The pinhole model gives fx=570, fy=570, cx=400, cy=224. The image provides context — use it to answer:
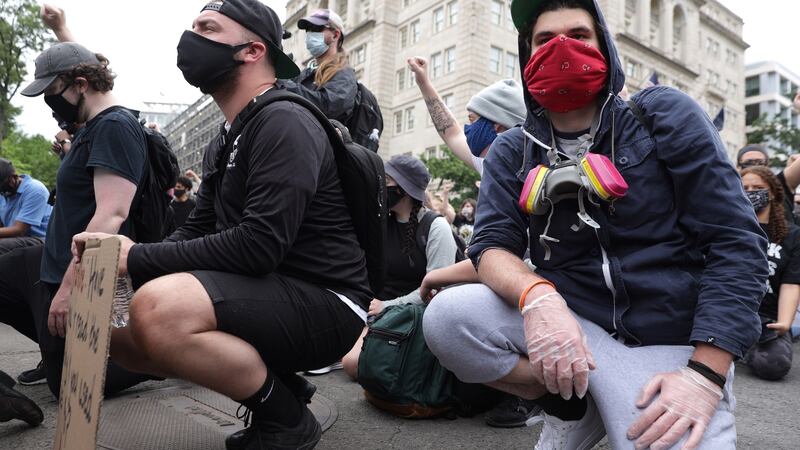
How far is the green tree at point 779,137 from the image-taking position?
3741cm

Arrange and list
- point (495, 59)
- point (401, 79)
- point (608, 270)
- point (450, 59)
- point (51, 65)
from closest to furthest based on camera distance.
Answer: point (608, 270)
point (51, 65)
point (495, 59)
point (450, 59)
point (401, 79)

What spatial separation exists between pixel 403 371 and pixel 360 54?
1750 inches

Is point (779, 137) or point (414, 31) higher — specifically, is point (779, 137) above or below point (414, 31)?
below

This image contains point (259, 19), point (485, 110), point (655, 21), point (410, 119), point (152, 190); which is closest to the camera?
point (259, 19)

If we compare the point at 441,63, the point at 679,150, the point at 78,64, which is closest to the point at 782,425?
the point at 679,150

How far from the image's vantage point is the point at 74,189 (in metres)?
2.90

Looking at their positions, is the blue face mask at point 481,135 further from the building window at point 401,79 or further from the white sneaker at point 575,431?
the building window at point 401,79

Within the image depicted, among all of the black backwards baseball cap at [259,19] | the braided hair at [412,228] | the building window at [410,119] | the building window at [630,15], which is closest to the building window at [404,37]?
the building window at [410,119]

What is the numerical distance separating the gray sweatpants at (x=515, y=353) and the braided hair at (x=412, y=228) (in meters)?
2.14

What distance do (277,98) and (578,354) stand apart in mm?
1441

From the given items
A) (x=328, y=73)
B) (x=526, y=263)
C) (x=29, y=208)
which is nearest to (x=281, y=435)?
(x=526, y=263)

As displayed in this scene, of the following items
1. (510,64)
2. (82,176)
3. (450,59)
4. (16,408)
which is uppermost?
(450,59)

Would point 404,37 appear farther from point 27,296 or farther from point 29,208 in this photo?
point 27,296

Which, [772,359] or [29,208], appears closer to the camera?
[772,359]
